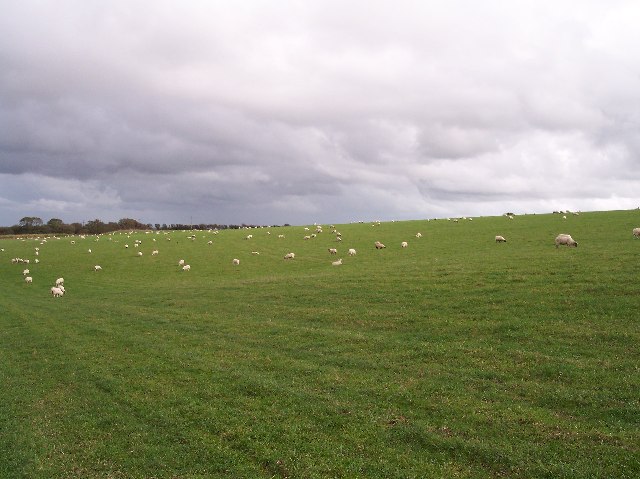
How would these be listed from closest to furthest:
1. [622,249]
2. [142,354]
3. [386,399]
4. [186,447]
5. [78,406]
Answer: [186,447] < [386,399] < [78,406] < [142,354] < [622,249]

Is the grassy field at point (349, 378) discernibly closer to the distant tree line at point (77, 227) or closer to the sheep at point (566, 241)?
the sheep at point (566, 241)

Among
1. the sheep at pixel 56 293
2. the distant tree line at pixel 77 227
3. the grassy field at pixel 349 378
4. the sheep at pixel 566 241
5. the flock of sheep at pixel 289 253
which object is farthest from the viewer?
the distant tree line at pixel 77 227

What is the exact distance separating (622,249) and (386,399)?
3163cm

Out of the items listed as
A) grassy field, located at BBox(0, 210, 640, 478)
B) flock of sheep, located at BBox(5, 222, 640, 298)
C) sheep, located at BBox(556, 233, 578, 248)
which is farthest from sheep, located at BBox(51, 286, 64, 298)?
sheep, located at BBox(556, 233, 578, 248)

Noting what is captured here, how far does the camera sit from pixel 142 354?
23.1 m

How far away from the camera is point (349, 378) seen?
17.6 metres

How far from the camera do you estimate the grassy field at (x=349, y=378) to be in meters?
12.2

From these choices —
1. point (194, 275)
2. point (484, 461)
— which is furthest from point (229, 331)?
point (194, 275)

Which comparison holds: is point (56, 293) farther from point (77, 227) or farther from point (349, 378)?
point (77, 227)

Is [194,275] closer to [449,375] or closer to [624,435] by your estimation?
[449,375]

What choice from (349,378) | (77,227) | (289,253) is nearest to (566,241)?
(289,253)

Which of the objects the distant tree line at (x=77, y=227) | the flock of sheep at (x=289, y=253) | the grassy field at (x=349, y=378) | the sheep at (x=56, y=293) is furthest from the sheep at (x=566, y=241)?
the distant tree line at (x=77, y=227)

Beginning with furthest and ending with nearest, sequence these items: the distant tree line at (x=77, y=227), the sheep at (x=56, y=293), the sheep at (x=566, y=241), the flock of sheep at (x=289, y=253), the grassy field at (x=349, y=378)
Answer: the distant tree line at (x=77, y=227), the sheep at (x=56, y=293), the flock of sheep at (x=289, y=253), the sheep at (x=566, y=241), the grassy field at (x=349, y=378)

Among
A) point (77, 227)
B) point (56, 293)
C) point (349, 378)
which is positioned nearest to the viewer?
point (349, 378)
